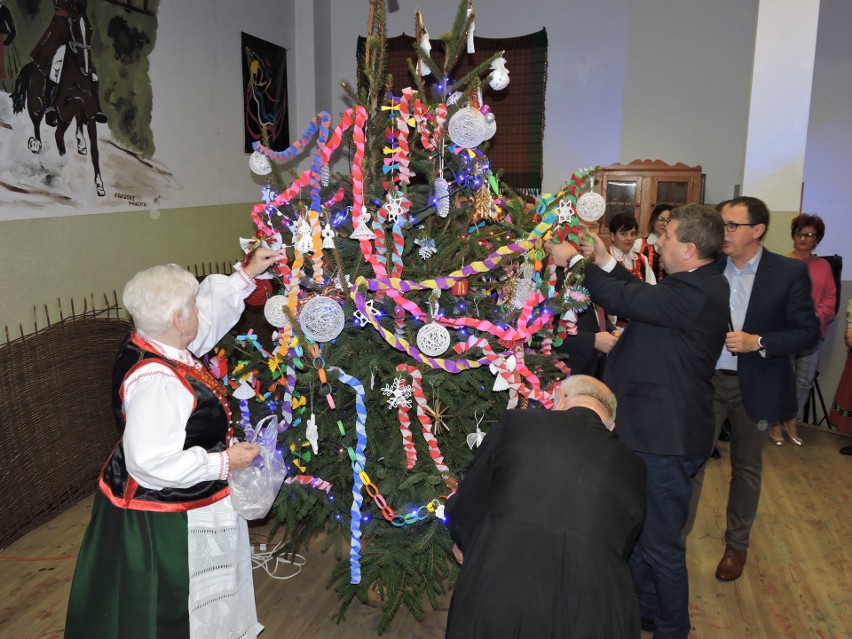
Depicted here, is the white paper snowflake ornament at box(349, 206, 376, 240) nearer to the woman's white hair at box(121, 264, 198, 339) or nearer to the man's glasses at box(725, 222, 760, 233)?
the woman's white hair at box(121, 264, 198, 339)

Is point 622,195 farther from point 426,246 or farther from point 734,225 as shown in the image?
point 426,246

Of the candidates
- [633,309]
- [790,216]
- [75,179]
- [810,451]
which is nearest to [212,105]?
[75,179]

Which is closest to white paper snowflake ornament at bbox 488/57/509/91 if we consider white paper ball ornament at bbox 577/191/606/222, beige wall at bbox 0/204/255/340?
white paper ball ornament at bbox 577/191/606/222

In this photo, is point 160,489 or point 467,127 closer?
point 160,489

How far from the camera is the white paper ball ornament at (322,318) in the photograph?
2.07 m

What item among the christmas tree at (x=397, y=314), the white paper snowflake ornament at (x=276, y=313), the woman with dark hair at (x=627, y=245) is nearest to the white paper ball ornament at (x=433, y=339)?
the christmas tree at (x=397, y=314)

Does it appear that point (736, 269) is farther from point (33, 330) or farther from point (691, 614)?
point (33, 330)

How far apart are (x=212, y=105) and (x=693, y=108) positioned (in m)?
4.82

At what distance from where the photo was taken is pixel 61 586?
288 cm

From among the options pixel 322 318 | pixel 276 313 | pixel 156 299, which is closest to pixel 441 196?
pixel 322 318

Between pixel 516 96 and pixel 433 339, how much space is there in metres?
5.36

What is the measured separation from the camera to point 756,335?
107 inches

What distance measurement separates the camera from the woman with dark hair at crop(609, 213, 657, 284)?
4.12 m

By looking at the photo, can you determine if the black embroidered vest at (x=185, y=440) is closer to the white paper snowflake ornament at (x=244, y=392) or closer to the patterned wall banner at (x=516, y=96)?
the white paper snowflake ornament at (x=244, y=392)
